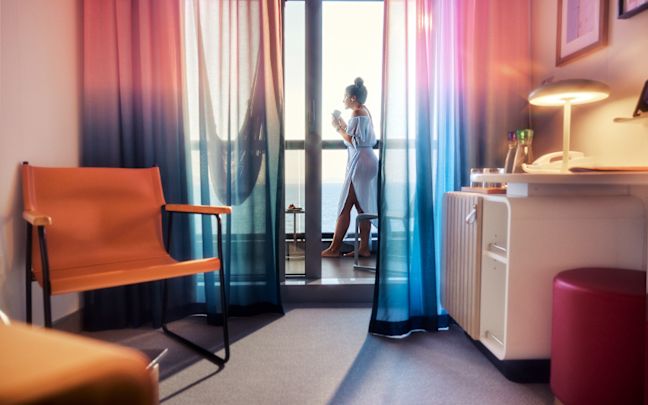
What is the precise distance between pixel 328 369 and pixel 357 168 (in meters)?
1.65

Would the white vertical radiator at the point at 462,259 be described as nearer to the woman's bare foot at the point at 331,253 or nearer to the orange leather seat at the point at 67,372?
the woman's bare foot at the point at 331,253

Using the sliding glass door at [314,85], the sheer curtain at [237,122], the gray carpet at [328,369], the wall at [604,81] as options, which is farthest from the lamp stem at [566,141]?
the sheer curtain at [237,122]

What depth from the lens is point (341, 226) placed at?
10.5 feet

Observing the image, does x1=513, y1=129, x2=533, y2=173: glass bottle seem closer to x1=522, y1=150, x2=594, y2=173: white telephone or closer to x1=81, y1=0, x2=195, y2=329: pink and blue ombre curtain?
x1=522, y1=150, x2=594, y2=173: white telephone

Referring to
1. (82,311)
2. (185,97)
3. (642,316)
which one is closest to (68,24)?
(185,97)

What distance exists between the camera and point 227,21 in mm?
2076

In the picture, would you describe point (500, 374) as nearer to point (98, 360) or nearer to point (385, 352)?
point (385, 352)

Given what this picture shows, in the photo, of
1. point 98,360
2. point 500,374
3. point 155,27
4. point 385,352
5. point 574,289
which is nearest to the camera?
point 98,360

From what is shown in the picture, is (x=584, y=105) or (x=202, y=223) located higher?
(x=584, y=105)

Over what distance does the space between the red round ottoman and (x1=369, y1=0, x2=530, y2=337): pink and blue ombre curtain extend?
0.81 meters

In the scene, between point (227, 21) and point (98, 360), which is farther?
point (227, 21)

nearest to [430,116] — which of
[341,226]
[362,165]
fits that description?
[362,165]

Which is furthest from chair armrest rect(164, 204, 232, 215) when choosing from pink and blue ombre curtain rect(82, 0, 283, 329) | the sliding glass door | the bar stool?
the bar stool

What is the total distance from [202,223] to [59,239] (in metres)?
0.63
